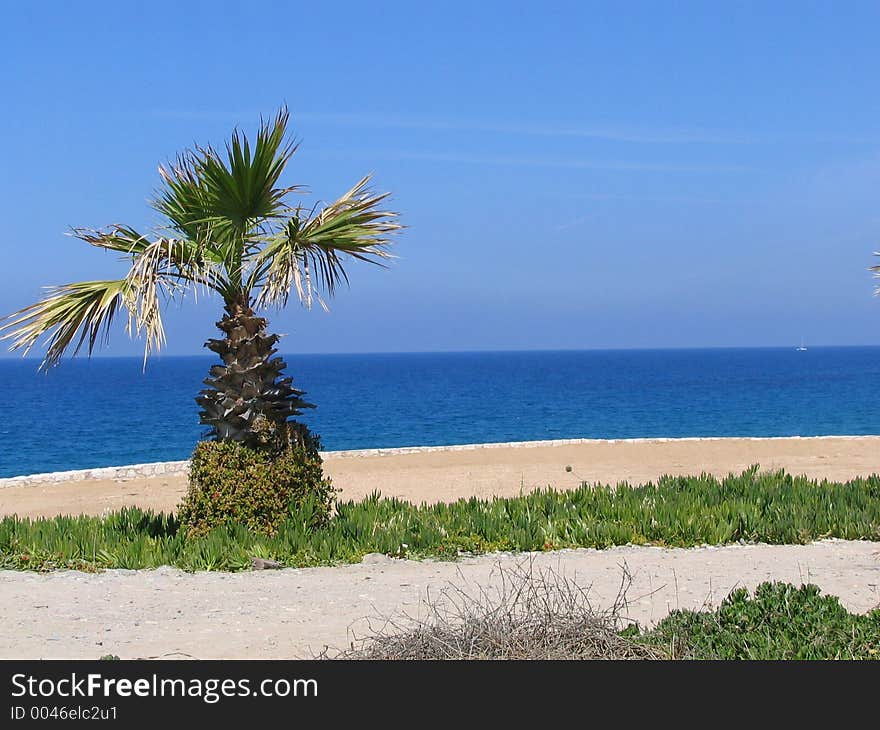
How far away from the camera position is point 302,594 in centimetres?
780

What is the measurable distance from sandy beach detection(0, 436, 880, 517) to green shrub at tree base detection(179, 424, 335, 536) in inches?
201

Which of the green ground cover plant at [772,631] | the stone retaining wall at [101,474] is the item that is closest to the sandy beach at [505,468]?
the stone retaining wall at [101,474]

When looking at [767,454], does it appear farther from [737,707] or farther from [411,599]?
[737,707]

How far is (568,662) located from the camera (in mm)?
4961

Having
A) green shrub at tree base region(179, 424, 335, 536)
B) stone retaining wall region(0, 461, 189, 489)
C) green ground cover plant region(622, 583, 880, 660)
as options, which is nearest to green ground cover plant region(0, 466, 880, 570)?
green shrub at tree base region(179, 424, 335, 536)

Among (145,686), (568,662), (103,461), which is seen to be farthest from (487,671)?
(103,461)

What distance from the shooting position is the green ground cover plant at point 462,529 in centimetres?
902

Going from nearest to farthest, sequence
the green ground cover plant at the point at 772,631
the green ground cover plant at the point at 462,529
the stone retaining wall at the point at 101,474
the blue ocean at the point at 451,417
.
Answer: the green ground cover plant at the point at 772,631 → the green ground cover plant at the point at 462,529 → the stone retaining wall at the point at 101,474 → the blue ocean at the point at 451,417

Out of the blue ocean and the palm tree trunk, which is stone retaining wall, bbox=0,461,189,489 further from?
the blue ocean

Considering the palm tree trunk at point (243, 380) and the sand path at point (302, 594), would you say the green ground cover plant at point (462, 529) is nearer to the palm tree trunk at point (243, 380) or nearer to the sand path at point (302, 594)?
the sand path at point (302, 594)

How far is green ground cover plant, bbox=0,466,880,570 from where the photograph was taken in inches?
355

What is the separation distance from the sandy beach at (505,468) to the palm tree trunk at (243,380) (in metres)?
5.47

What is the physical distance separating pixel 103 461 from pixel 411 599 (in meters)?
27.8

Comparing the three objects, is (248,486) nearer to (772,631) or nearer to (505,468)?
(772,631)
